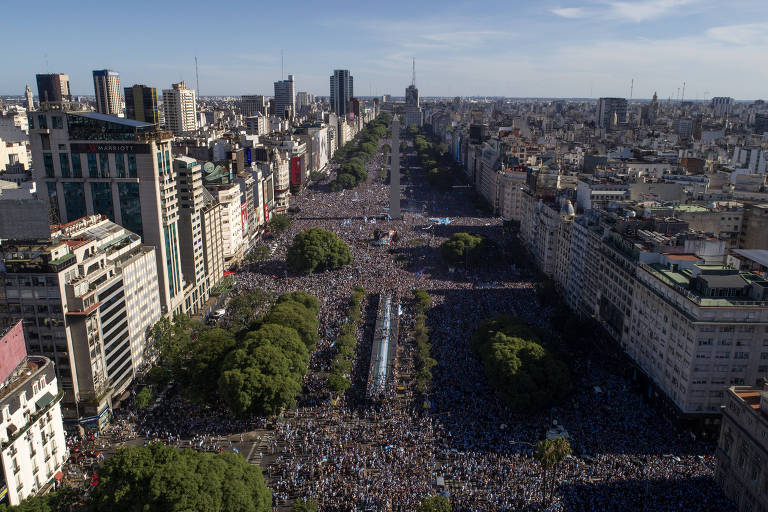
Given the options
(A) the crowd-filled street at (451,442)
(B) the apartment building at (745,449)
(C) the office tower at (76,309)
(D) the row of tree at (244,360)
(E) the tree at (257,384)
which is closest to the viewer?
(B) the apartment building at (745,449)

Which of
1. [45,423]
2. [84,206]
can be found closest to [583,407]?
[45,423]

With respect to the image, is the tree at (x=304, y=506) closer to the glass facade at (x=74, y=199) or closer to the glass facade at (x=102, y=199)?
the glass facade at (x=102, y=199)

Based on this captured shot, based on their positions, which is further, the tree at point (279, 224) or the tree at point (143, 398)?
the tree at point (279, 224)

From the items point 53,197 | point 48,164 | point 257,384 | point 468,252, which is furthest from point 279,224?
point 257,384

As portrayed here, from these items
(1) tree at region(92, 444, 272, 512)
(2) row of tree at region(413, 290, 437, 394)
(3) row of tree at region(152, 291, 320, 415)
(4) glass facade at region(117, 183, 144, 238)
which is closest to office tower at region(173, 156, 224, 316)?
(4) glass facade at region(117, 183, 144, 238)

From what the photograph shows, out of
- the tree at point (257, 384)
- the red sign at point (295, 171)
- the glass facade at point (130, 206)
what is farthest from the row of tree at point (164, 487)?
the red sign at point (295, 171)

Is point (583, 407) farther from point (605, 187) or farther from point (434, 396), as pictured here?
point (605, 187)

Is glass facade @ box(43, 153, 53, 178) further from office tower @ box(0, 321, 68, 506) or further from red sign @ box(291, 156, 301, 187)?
red sign @ box(291, 156, 301, 187)
